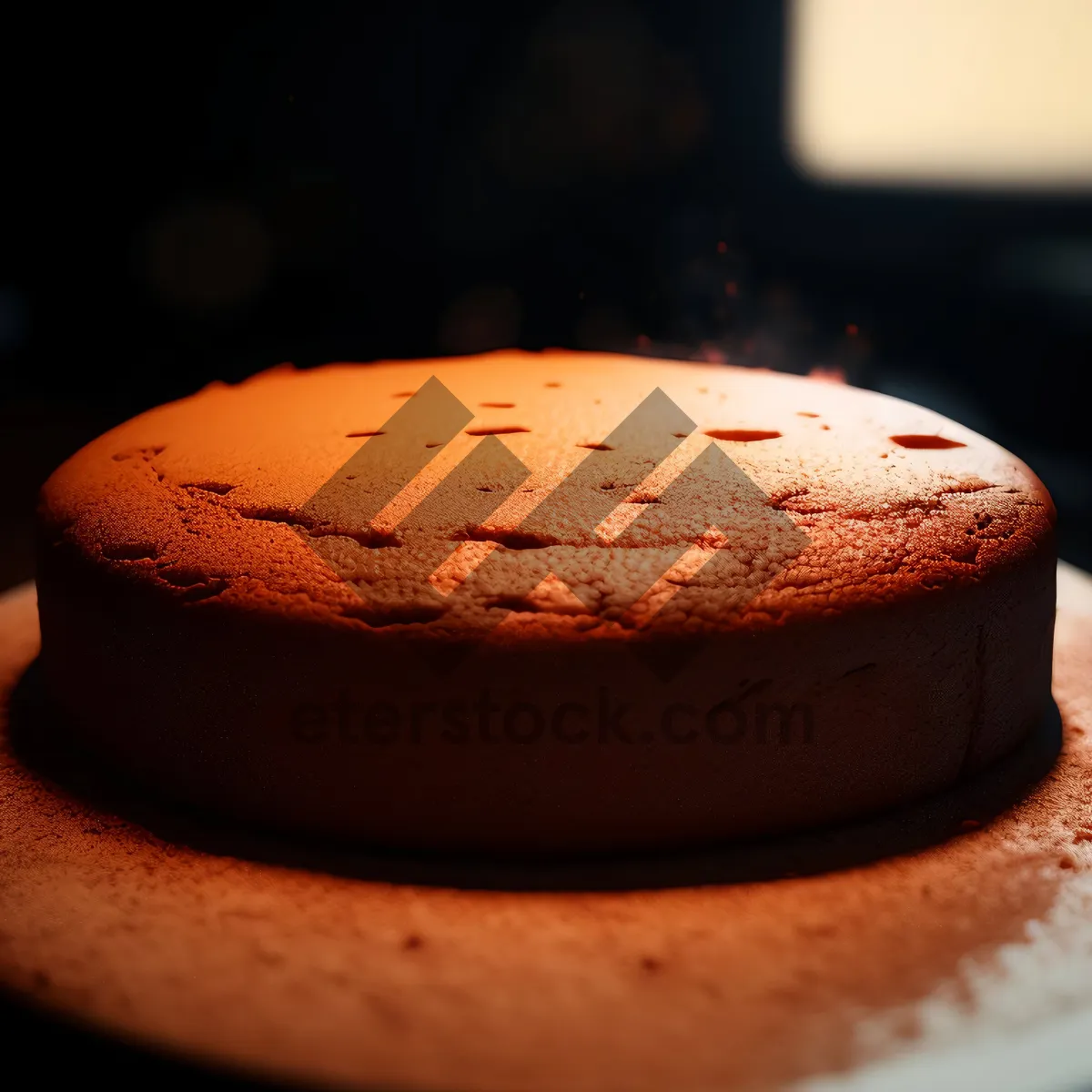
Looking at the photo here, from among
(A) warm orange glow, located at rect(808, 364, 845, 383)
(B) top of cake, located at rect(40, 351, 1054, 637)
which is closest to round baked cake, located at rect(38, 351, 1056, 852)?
(B) top of cake, located at rect(40, 351, 1054, 637)

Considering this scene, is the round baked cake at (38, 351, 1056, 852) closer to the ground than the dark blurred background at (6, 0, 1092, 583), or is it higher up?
closer to the ground

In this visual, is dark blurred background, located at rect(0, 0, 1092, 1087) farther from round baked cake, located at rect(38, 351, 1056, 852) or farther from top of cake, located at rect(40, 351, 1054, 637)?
round baked cake, located at rect(38, 351, 1056, 852)

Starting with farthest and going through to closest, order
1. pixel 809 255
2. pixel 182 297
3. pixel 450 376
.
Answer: pixel 809 255, pixel 182 297, pixel 450 376

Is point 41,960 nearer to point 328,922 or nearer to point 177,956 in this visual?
point 177,956

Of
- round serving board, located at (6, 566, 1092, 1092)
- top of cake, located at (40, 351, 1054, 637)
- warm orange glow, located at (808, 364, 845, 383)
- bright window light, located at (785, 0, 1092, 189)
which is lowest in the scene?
round serving board, located at (6, 566, 1092, 1092)

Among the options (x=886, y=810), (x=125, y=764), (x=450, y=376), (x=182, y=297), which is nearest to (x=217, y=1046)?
(x=125, y=764)

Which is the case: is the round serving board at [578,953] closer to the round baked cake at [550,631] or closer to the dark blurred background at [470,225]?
the round baked cake at [550,631]

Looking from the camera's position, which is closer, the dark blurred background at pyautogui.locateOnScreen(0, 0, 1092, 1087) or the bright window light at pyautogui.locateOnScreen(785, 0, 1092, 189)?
the dark blurred background at pyautogui.locateOnScreen(0, 0, 1092, 1087)

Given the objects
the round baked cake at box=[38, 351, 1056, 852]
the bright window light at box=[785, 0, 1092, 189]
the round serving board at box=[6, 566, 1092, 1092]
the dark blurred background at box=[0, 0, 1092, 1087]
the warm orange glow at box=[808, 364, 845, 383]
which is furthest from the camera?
the warm orange glow at box=[808, 364, 845, 383]

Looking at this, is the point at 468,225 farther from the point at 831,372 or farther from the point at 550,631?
the point at 550,631
